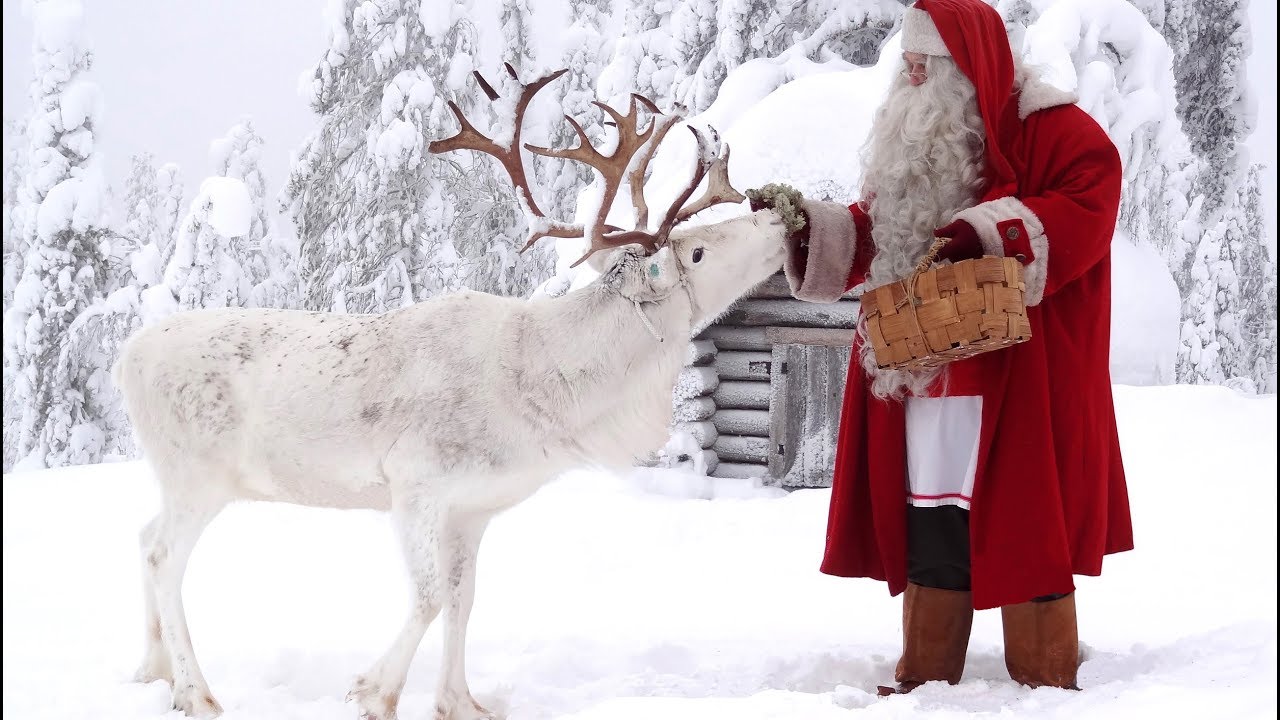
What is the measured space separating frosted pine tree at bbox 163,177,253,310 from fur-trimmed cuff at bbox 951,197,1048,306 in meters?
13.5

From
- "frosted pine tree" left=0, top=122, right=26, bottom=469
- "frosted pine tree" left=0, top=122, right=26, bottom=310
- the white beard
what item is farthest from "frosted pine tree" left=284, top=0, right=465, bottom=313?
the white beard

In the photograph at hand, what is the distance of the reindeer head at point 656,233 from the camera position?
335 cm

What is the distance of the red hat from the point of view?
3137 millimetres

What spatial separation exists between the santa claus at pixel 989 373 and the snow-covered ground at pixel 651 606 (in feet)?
1.02

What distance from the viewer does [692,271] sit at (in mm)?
3389

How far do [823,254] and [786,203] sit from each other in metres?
0.21

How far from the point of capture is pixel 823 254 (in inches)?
135

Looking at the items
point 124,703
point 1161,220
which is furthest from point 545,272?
point 124,703

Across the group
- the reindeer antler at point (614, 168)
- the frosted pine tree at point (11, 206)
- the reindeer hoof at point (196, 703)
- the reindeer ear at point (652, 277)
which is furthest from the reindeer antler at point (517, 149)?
the frosted pine tree at point (11, 206)

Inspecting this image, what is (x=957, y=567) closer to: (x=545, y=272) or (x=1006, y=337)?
(x=1006, y=337)

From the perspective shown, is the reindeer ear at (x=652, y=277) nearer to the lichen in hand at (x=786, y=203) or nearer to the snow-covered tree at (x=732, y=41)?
the lichen in hand at (x=786, y=203)

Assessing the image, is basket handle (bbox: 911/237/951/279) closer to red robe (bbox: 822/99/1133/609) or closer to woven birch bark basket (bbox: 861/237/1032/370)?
woven birch bark basket (bbox: 861/237/1032/370)

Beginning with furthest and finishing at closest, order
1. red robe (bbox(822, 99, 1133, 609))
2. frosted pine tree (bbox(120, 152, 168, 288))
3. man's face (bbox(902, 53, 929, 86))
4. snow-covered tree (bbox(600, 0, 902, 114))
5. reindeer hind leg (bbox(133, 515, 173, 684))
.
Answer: frosted pine tree (bbox(120, 152, 168, 288))
snow-covered tree (bbox(600, 0, 902, 114))
reindeer hind leg (bbox(133, 515, 173, 684))
man's face (bbox(902, 53, 929, 86))
red robe (bbox(822, 99, 1133, 609))

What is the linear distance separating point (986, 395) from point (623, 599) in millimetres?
2549
